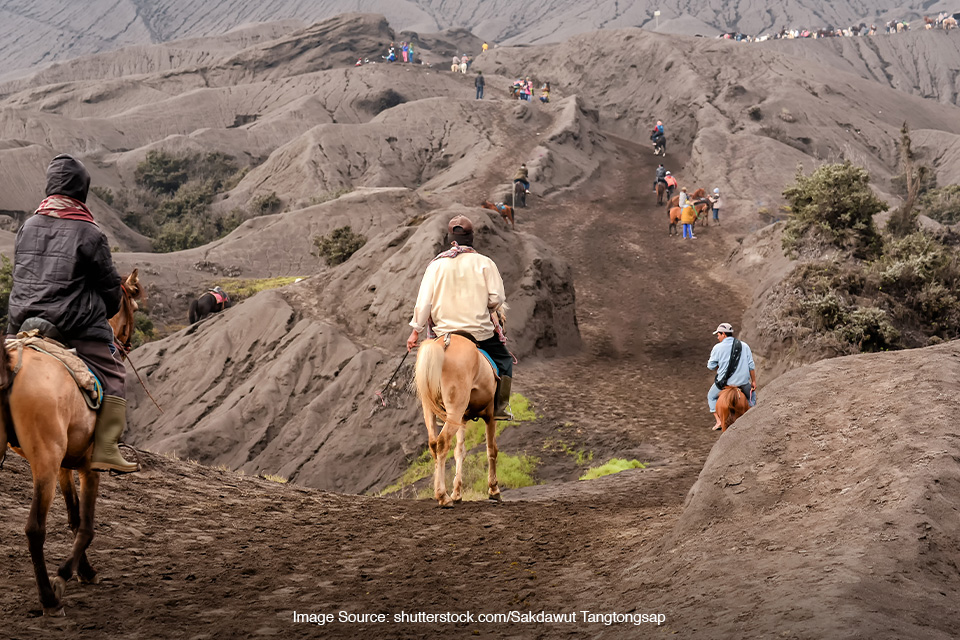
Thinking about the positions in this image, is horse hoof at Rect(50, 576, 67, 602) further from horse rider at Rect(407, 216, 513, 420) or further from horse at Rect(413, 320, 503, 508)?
horse rider at Rect(407, 216, 513, 420)

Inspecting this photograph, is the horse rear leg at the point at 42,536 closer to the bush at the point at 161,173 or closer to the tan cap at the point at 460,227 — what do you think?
the tan cap at the point at 460,227

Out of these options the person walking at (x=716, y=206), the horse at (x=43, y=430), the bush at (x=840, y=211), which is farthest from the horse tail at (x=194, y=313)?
the person walking at (x=716, y=206)

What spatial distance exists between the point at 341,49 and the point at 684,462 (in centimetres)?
8089

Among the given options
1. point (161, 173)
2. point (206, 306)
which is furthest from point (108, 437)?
point (161, 173)

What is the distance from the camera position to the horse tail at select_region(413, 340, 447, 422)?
28.7 feet

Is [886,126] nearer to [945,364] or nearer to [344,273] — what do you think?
[344,273]

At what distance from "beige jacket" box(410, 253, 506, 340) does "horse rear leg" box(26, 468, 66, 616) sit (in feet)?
15.4

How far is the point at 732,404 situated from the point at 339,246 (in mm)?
18814

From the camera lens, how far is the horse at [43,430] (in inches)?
194

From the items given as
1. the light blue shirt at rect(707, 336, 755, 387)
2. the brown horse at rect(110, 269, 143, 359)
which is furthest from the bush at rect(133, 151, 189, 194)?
the brown horse at rect(110, 269, 143, 359)

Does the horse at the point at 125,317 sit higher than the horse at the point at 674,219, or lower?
lower

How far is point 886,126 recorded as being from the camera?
63.6m

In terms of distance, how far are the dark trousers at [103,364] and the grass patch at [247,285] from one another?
23.3m

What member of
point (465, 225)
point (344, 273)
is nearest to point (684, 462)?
point (465, 225)
